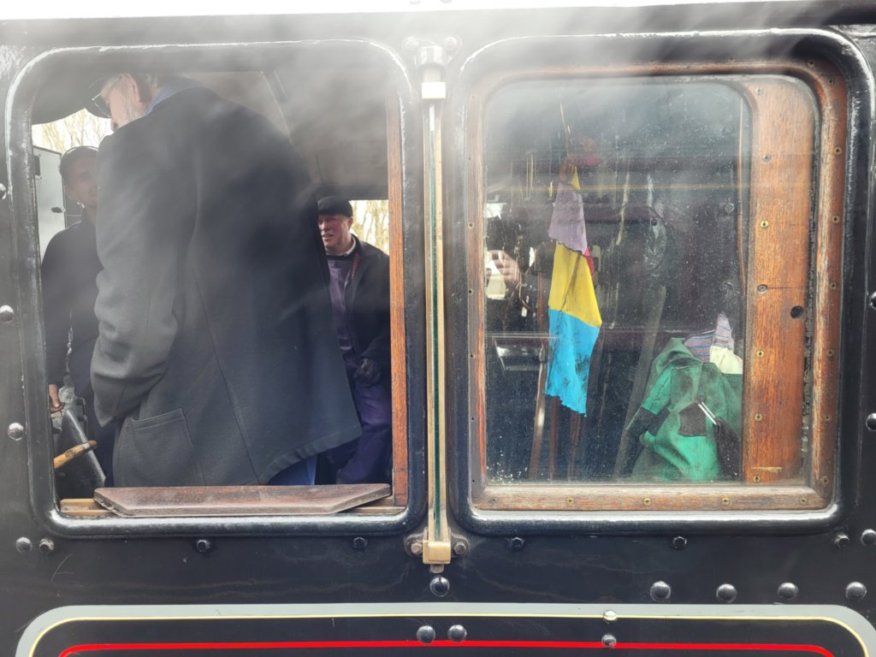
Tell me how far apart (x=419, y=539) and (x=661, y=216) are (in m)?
0.78

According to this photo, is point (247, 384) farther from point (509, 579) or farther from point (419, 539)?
point (509, 579)

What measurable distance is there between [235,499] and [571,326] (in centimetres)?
76

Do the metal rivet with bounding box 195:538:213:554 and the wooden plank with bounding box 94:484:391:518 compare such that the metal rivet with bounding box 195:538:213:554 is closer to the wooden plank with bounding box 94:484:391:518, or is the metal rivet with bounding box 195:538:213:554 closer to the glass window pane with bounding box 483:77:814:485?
the wooden plank with bounding box 94:484:391:518

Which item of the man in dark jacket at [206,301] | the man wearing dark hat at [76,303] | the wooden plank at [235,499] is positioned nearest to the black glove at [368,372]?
the man in dark jacket at [206,301]

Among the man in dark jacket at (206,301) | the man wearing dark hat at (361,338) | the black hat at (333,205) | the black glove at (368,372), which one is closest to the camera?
the man in dark jacket at (206,301)

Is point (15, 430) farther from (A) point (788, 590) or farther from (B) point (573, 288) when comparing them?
(A) point (788, 590)

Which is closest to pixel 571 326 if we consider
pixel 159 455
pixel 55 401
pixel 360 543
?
pixel 360 543

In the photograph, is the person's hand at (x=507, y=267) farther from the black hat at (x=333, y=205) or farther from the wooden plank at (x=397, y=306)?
the black hat at (x=333, y=205)

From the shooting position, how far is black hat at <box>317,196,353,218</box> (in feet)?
9.78

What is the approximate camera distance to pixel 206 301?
1697 millimetres

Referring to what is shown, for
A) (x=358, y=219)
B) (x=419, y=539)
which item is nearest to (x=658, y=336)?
(x=419, y=539)

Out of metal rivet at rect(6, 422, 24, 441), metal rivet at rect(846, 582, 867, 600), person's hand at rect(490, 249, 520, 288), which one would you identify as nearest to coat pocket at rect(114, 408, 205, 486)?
metal rivet at rect(6, 422, 24, 441)

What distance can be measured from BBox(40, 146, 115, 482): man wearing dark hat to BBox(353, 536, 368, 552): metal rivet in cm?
83

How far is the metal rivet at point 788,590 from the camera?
4.78 ft
